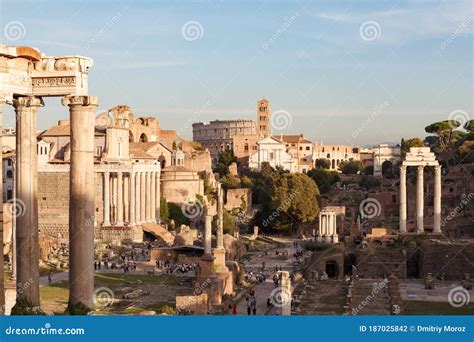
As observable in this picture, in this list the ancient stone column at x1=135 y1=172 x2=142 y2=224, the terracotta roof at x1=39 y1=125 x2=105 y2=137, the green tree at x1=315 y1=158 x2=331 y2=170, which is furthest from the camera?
the green tree at x1=315 y1=158 x2=331 y2=170

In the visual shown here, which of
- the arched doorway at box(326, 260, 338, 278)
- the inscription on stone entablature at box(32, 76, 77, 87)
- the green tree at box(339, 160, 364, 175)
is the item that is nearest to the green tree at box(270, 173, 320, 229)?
the arched doorway at box(326, 260, 338, 278)

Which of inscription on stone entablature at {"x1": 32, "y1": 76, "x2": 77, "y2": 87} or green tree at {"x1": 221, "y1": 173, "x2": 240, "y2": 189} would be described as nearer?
inscription on stone entablature at {"x1": 32, "y1": 76, "x2": 77, "y2": 87}

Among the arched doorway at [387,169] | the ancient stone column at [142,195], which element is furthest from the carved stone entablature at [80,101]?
the arched doorway at [387,169]

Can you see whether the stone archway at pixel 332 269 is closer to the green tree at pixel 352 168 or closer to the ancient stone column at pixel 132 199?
the ancient stone column at pixel 132 199

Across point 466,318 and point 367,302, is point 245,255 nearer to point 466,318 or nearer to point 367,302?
point 367,302

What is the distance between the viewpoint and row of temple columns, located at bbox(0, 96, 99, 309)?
39.1ft

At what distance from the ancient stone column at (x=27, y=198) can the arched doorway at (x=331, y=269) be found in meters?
25.3

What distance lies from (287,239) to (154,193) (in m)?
9.27

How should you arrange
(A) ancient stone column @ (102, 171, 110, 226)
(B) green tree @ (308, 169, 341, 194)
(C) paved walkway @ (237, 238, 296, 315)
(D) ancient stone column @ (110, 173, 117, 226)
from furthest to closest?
(B) green tree @ (308, 169, 341, 194) < (D) ancient stone column @ (110, 173, 117, 226) < (A) ancient stone column @ (102, 171, 110, 226) < (C) paved walkway @ (237, 238, 296, 315)

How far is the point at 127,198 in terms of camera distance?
1951 inches

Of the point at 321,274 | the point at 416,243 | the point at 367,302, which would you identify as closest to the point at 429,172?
the point at 416,243

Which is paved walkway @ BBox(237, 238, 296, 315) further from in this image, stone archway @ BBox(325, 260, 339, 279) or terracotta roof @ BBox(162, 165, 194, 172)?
terracotta roof @ BBox(162, 165, 194, 172)

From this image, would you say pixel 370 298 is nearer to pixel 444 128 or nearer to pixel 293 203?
pixel 293 203

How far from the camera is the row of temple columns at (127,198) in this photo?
48.4 metres
